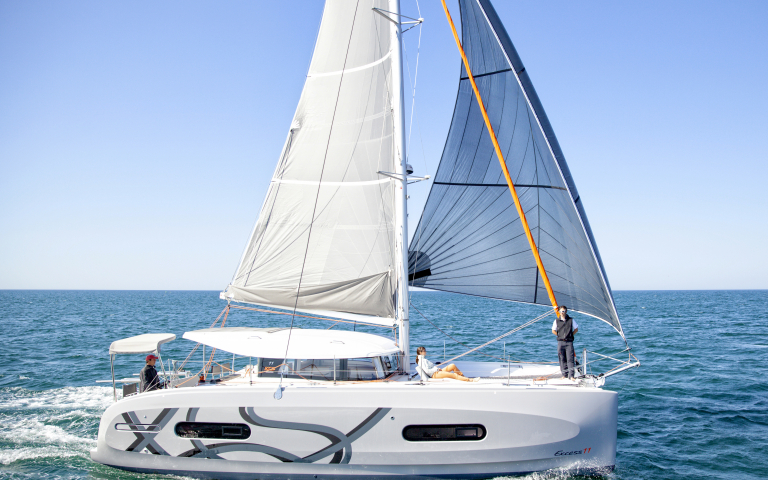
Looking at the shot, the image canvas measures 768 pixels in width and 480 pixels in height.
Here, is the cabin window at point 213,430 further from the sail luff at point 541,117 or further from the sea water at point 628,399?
the sail luff at point 541,117

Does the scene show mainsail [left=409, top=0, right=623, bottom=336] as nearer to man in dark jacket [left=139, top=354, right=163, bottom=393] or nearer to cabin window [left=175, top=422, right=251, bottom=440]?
cabin window [left=175, top=422, right=251, bottom=440]

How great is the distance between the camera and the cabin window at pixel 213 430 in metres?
7.21

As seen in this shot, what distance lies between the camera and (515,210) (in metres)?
9.04

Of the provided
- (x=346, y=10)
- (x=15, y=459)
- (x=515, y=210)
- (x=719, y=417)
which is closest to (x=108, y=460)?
(x=15, y=459)

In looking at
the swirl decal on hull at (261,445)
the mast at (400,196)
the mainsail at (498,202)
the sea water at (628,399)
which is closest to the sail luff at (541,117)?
the mainsail at (498,202)

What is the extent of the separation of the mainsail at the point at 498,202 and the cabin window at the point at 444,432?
8.76 ft

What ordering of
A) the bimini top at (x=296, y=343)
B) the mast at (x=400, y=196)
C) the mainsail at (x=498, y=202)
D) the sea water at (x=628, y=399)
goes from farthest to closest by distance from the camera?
the mast at (x=400, y=196)
the mainsail at (x=498, y=202)
the sea water at (x=628, y=399)
the bimini top at (x=296, y=343)

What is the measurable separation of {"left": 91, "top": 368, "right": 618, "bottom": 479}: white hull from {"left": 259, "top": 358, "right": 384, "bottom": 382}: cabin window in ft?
2.50

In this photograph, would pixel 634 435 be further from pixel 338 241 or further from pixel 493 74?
pixel 493 74

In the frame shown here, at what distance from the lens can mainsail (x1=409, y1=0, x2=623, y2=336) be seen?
27.5 ft

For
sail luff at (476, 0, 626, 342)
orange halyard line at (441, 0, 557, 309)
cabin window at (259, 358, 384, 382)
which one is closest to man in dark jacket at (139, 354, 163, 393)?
cabin window at (259, 358, 384, 382)

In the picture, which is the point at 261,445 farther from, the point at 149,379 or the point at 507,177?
the point at 507,177

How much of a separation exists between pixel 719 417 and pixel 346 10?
36.2 feet

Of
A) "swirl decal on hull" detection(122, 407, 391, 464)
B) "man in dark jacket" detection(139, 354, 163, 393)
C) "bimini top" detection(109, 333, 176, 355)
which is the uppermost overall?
"bimini top" detection(109, 333, 176, 355)
